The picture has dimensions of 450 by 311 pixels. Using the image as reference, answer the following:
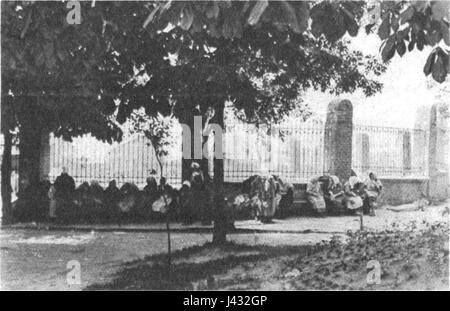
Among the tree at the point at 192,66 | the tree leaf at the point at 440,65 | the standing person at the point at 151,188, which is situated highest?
the tree at the point at 192,66

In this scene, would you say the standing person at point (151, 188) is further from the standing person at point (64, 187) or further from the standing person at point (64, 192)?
the standing person at point (64, 187)

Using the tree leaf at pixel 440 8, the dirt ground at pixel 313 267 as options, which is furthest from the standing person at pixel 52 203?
Result: the tree leaf at pixel 440 8

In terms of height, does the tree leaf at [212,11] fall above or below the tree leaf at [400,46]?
above

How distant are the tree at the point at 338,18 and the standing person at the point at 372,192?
7.79 m

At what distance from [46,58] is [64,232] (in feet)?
18.5

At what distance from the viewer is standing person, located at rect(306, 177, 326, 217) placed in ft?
39.1

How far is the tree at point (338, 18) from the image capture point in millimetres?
3545

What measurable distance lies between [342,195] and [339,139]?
94.9 inches

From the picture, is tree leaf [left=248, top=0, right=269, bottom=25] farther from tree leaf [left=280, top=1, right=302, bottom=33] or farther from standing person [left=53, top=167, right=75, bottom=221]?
standing person [left=53, top=167, right=75, bottom=221]

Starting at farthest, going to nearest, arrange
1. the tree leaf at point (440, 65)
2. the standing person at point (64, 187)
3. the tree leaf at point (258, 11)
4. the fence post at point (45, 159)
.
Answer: the fence post at point (45, 159) → the standing person at point (64, 187) → the tree leaf at point (440, 65) → the tree leaf at point (258, 11)

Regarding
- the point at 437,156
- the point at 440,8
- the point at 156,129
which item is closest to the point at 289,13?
the point at 440,8

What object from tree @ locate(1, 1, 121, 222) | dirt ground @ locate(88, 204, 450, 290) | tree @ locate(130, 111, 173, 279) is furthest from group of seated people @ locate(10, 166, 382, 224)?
dirt ground @ locate(88, 204, 450, 290)
